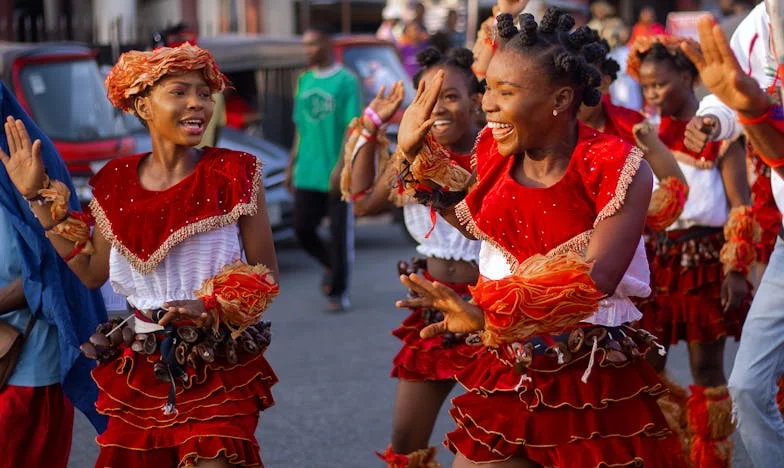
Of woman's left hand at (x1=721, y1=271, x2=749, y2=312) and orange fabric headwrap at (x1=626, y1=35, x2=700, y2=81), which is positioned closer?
woman's left hand at (x1=721, y1=271, x2=749, y2=312)

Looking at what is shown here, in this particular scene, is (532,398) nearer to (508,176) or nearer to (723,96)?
(508,176)

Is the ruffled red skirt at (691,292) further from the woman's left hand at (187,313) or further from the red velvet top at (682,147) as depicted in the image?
the woman's left hand at (187,313)

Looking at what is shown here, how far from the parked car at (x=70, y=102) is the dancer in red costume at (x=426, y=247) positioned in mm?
5322

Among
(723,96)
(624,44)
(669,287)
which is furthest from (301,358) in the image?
(624,44)

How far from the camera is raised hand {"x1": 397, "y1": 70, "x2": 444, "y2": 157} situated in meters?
3.92

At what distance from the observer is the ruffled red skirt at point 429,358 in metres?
5.11

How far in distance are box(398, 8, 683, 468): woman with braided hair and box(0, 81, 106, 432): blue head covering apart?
1.50m

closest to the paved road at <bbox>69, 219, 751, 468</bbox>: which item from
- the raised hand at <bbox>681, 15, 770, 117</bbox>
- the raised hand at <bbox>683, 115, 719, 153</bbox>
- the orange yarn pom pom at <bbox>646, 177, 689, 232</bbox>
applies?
the orange yarn pom pom at <bbox>646, 177, 689, 232</bbox>

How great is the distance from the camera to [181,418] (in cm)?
421

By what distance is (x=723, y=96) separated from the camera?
135 inches

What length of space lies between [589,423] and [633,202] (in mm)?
626

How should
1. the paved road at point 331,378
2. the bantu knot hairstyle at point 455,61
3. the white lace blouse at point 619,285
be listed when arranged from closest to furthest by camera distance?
the white lace blouse at point 619,285, the bantu knot hairstyle at point 455,61, the paved road at point 331,378

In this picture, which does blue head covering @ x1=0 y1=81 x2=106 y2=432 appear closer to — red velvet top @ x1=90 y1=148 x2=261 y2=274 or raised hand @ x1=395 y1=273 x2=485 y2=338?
red velvet top @ x1=90 y1=148 x2=261 y2=274

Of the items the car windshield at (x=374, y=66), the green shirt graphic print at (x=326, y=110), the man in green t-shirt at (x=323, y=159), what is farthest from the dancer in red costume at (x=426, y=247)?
the car windshield at (x=374, y=66)
